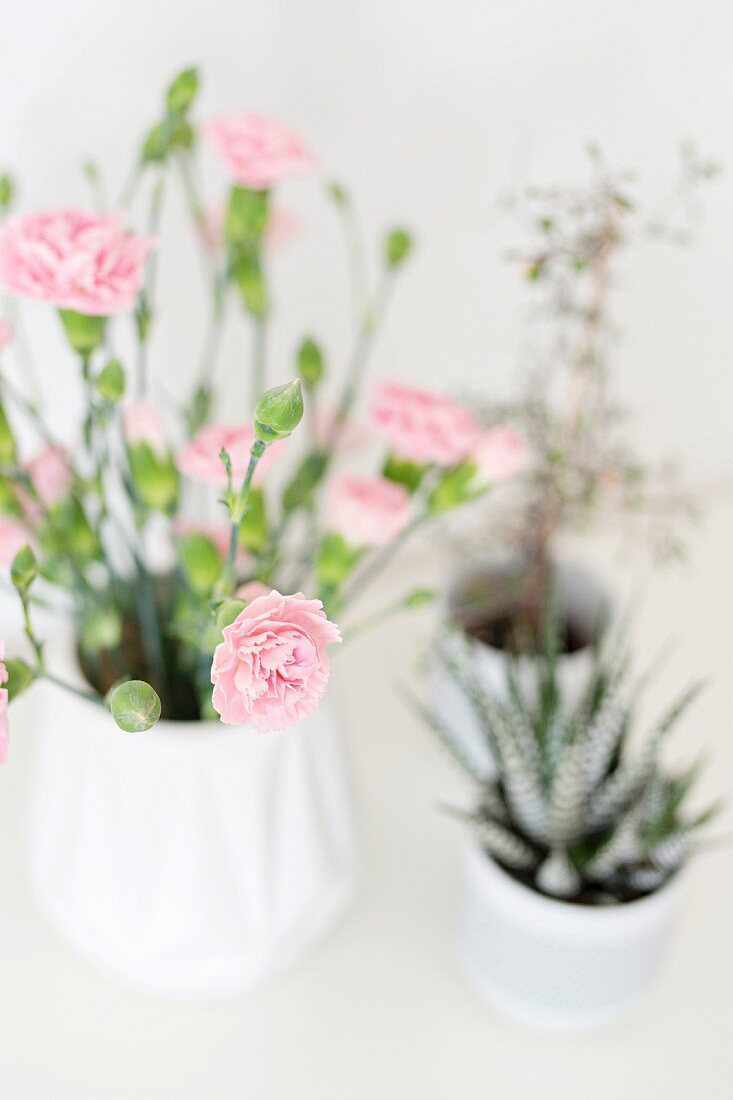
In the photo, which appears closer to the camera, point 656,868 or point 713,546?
point 656,868

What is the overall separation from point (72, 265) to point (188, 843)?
244 millimetres

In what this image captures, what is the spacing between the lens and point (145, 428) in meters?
0.43

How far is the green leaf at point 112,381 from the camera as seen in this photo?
39 cm

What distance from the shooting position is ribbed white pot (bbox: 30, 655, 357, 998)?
1.55ft

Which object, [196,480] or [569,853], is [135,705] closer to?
[196,480]

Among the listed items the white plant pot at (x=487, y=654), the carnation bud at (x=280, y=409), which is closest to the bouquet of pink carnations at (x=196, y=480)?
the carnation bud at (x=280, y=409)

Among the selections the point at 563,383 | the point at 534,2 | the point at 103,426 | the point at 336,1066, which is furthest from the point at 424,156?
the point at 336,1066

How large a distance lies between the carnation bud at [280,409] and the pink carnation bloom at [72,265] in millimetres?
100

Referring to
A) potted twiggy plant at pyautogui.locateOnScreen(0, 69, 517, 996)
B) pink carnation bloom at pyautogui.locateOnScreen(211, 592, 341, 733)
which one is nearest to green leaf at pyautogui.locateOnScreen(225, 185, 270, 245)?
potted twiggy plant at pyautogui.locateOnScreen(0, 69, 517, 996)

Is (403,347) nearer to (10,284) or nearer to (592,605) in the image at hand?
(592,605)

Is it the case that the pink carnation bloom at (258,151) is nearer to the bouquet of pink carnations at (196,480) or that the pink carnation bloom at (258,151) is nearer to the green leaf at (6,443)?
the bouquet of pink carnations at (196,480)

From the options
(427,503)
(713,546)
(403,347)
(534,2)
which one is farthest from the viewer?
(713,546)

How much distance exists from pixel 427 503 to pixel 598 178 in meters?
0.29

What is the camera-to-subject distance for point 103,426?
42cm
